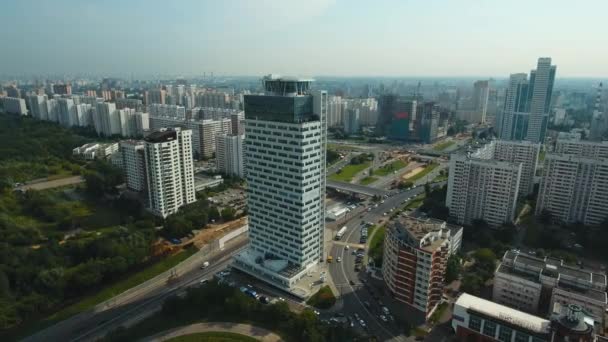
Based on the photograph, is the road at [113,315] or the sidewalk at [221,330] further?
the road at [113,315]

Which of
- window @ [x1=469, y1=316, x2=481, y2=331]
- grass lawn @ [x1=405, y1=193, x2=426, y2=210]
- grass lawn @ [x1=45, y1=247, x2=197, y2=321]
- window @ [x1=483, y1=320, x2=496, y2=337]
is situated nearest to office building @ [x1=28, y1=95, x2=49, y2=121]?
grass lawn @ [x1=45, y1=247, x2=197, y2=321]

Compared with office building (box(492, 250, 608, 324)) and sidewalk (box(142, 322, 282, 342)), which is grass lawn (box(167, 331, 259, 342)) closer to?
sidewalk (box(142, 322, 282, 342))

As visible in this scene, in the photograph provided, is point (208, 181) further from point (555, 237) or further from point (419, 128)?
point (419, 128)

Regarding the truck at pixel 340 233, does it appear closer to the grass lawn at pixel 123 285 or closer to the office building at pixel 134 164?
the grass lawn at pixel 123 285

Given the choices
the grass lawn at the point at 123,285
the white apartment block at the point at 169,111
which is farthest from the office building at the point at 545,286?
the white apartment block at the point at 169,111

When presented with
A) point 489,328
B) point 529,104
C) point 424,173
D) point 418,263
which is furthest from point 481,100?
point 489,328

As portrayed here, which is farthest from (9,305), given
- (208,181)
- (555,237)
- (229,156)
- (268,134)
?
(555,237)

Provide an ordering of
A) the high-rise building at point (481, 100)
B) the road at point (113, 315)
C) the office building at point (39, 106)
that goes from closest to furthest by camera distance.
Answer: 1. the road at point (113, 315)
2. the office building at point (39, 106)
3. the high-rise building at point (481, 100)
